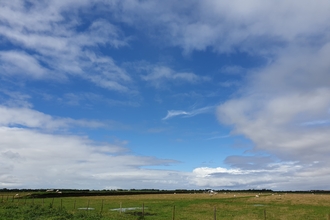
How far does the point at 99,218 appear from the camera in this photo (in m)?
32.1

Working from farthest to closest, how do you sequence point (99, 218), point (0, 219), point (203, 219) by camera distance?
point (203, 219) < point (99, 218) < point (0, 219)

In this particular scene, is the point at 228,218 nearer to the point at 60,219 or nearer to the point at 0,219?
the point at 60,219

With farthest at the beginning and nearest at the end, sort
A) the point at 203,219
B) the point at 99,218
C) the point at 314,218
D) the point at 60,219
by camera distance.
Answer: the point at 314,218, the point at 203,219, the point at 99,218, the point at 60,219

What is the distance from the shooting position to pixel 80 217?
32.4 metres

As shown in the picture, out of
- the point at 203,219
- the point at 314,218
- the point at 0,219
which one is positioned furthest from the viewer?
the point at 314,218

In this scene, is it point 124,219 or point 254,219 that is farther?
point 254,219

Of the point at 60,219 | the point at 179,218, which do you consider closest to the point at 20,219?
the point at 60,219

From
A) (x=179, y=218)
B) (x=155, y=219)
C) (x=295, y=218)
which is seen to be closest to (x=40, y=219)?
(x=155, y=219)

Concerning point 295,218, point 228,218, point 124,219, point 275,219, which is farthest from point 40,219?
point 295,218

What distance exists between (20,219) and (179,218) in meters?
20.3

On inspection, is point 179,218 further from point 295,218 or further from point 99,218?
point 295,218

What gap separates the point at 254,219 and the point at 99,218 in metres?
21.1

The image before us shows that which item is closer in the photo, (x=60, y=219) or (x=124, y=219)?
(x=60, y=219)

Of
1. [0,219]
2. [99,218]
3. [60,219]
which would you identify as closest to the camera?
[0,219]
